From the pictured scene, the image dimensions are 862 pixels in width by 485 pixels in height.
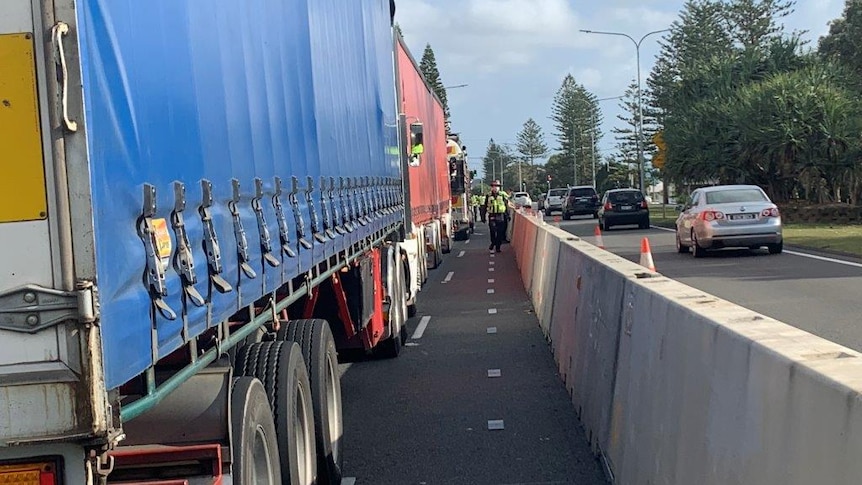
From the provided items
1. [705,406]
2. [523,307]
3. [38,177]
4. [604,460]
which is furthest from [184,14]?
[523,307]

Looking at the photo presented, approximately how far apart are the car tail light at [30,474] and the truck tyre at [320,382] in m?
3.29

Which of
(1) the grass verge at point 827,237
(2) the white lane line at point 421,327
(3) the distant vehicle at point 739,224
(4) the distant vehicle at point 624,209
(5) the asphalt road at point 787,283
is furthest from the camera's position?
(4) the distant vehicle at point 624,209

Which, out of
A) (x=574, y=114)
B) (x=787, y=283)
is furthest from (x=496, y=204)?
(x=574, y=114)

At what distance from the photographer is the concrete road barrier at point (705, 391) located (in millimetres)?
2975

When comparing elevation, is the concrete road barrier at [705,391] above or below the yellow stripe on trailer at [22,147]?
below

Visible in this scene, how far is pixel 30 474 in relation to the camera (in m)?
2.92

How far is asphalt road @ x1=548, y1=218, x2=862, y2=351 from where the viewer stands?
12414 millimetres

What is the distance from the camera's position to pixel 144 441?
371 cm

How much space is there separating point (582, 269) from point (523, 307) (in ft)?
23.9

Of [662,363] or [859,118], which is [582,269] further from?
[859,118]

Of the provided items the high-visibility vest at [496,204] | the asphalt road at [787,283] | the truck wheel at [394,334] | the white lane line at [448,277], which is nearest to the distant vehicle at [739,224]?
the asphalt road at [787,283]

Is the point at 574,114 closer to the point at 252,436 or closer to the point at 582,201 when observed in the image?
the point at 582,201

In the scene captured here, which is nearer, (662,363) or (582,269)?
(662,363)

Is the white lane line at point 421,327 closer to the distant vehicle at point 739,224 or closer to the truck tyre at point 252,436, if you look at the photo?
the truck tyre at point 252,436
